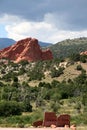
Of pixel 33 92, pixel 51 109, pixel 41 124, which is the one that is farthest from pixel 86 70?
pixel 41 124

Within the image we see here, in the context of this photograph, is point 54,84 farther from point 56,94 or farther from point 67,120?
point 67,120

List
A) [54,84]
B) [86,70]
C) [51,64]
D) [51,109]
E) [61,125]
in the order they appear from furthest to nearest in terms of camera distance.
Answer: [51,64]
[86,70]
[54,84]
[51,109]
[61,125]

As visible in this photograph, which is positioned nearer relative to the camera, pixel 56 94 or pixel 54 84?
pixel 56 94

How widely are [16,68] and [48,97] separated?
226 feet

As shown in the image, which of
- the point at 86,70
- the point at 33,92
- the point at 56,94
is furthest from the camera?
the point at 86,70

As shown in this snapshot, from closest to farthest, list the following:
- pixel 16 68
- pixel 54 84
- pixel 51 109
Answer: pixel 51 109 < pixel 54 84 < pixel 16 68

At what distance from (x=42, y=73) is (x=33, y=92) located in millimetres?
38157

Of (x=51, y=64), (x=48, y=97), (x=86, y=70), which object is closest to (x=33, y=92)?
(x=48, y=97)

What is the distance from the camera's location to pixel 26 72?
148 m

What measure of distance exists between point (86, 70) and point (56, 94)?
1610 inches

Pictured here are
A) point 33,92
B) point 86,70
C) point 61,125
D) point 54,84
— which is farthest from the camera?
point 86,70

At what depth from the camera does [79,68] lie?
5148 inches

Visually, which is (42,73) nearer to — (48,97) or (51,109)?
(48,97)

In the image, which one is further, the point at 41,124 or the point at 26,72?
the point at 26,72
